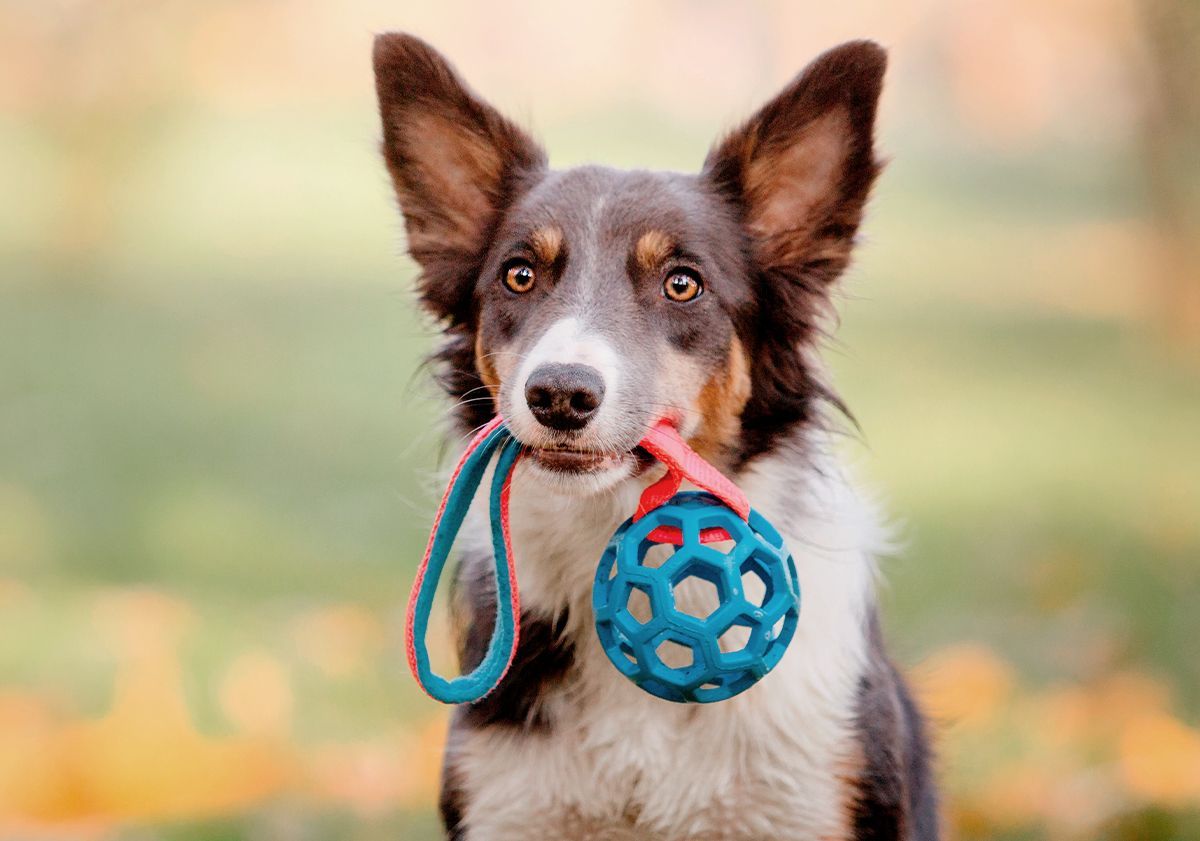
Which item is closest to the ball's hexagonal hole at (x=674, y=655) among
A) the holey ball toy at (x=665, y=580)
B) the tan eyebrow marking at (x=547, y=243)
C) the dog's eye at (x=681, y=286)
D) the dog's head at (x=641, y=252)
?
the holey ball toy at (x=665, y=580)

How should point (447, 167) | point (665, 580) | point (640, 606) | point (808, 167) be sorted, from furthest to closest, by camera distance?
point (447, 167) → point (808, 167) → point (640, 606) → point (665, 580)

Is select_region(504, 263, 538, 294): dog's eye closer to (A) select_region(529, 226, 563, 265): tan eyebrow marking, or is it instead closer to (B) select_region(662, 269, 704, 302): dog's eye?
(A) select_region(529, 226, 563, 265): tan eyebrow marking

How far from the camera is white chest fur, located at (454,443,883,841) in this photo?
10.6ft

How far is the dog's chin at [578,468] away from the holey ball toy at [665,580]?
61mm

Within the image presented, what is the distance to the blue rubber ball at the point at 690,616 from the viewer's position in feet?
9.48

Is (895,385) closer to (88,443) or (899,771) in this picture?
(88,443)

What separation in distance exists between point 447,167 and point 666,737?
4.79ft

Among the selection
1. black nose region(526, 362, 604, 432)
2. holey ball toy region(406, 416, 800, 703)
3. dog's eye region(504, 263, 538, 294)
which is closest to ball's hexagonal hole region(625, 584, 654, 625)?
holey ball toy region(406, 416, 800, 703)

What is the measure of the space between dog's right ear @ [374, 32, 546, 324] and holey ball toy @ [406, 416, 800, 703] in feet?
2.03

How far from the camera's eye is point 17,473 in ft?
24.8

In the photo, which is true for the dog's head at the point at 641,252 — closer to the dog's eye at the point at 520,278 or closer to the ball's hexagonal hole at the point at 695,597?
the dog's eye at the point at 520,278

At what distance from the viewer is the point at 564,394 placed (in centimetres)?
293

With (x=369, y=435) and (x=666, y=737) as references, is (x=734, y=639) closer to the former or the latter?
(x=666, y=737)

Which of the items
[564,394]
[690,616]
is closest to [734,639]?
[690,616]
